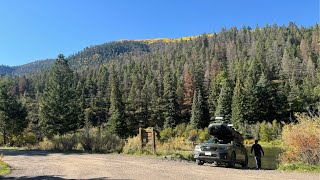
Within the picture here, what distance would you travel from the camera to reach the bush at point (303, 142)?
1753 cm

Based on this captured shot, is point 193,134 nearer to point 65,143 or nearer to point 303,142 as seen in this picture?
point 65,143

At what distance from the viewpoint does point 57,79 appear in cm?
5459

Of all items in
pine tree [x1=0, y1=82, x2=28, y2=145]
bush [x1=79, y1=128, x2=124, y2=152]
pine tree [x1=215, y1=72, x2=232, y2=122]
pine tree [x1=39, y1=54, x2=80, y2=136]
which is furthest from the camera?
pine tree [x1=215, y1=72, x2=232, y2=122]

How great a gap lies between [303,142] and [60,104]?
4089cm

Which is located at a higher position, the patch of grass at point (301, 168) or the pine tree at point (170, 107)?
the pine tree at point (170, 107)

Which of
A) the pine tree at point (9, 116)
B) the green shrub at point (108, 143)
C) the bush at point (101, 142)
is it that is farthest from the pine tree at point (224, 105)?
the green shrub at point (108, 143)

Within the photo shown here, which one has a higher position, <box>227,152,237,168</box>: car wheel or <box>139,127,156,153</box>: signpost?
<box>139,127,156,153</box>: signpost

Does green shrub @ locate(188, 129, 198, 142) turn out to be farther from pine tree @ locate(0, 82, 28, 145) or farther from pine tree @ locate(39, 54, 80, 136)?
pine tree @ locate(0, 82, 28, 145)

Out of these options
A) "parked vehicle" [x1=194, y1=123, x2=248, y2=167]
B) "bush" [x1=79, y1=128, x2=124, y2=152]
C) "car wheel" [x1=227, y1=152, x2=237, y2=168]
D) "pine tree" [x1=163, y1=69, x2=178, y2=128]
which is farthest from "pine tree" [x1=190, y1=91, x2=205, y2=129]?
"car wheel" [x1=227, y1=152, x2=237, y2=168]

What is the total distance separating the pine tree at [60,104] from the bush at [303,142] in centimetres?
3901

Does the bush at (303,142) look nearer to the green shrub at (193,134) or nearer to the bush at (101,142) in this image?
the bush at (101,142)

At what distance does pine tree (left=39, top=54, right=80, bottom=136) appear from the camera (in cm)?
5259

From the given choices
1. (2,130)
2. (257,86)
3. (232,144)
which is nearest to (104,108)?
(257,86)

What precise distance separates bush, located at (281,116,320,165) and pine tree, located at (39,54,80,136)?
39007 mm
